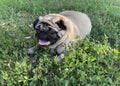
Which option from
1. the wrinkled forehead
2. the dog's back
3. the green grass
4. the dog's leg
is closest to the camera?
the green grass

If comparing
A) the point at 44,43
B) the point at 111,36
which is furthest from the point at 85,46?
the point at 111,36

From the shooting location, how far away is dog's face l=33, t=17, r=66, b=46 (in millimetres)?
4828

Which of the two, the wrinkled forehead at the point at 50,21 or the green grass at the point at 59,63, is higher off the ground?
the wrinkled forehead at the point at 50,21

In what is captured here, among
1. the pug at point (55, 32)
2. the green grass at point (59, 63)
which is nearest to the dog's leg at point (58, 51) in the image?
the pug at point (55, 32)

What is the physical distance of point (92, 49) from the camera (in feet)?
15.5

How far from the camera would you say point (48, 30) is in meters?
4.84

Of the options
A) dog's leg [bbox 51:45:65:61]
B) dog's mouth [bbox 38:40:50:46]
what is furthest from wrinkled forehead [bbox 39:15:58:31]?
dog's leg [bbox 51:45:65:61]

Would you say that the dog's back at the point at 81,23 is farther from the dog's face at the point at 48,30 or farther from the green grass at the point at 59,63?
the dog's face at the point at 48,30

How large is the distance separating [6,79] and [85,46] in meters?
1.22

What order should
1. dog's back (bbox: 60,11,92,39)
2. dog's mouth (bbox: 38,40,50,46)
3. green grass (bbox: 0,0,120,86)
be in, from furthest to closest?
1. dog's back (bbox: 60,11,92,39)
2. dog's mouth (bbox: 38,40,50,46)
3. green grass (bbox: 0,0,120,86)

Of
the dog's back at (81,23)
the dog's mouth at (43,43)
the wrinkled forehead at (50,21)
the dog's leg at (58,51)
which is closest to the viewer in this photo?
the wrinkled forehead at (50,21)

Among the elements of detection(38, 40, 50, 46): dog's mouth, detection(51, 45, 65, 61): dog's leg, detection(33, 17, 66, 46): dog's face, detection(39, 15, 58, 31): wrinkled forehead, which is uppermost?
detection(39, 15, 58, 31): wrinkled forehead

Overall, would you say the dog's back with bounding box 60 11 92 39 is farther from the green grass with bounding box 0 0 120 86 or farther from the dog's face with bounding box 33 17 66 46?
the dog's face with bounding box 33 17 66 46

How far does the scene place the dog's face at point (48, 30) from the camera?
4.83m
